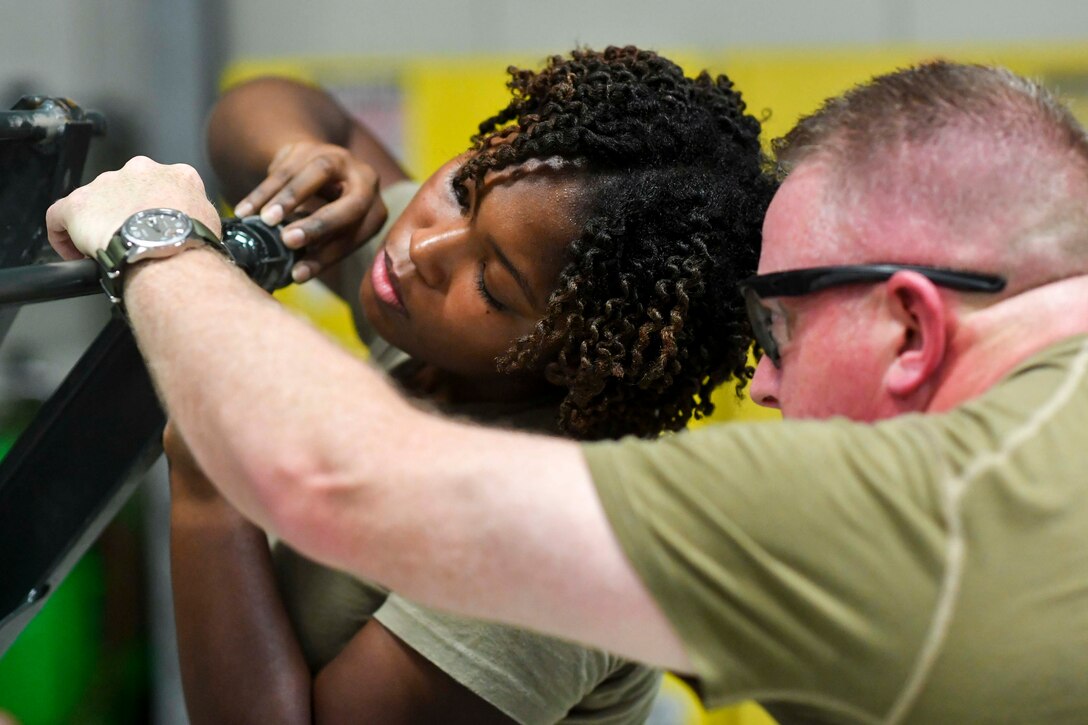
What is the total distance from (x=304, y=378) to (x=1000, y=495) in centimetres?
48

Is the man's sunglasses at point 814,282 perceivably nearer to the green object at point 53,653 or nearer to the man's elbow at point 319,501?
the man's elbow at point 319,501

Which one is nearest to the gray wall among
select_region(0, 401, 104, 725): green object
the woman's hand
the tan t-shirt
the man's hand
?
select_region(0, 401, 104, 725): green object

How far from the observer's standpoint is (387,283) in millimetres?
1300

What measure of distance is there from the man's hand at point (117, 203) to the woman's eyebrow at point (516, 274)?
0.28m

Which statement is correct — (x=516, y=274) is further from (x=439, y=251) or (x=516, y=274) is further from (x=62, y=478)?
(x=62, y=478)

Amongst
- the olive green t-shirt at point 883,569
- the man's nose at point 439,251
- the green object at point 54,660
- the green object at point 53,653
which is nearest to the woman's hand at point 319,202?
the man's nose at point 439,251

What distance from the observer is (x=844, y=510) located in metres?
0.77

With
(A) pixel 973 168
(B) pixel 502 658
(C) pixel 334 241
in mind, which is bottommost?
(B) pixel 502 658

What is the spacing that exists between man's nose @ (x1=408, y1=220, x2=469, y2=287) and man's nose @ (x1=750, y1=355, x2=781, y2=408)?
1.11ft

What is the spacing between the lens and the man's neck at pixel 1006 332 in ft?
2.95

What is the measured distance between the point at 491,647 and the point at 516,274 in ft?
1.23

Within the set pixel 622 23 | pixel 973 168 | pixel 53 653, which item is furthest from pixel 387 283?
pixel 622 23

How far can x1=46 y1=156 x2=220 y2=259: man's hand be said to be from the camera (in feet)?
3.24

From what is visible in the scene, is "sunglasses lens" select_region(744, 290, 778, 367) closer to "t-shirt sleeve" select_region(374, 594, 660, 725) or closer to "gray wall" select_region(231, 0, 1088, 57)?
"t-shirt sleeve" select_region(374, 594, 660, 725)
